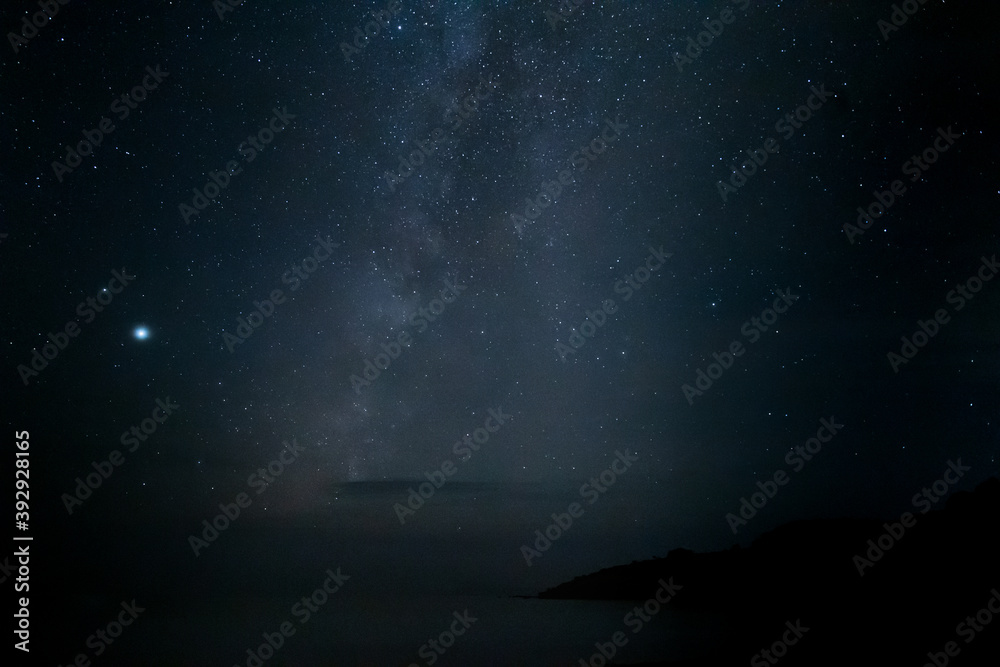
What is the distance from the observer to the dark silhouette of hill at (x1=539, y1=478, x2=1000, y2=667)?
19.5 meters

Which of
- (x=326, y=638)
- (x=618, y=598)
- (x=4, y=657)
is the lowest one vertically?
(x=618, y=598)

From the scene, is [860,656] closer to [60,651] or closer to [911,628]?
[911,628]

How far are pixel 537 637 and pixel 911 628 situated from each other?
25771 millimetres

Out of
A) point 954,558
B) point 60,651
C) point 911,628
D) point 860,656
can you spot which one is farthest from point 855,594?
point 60,651

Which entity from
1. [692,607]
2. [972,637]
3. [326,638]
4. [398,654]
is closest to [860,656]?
[972,637]

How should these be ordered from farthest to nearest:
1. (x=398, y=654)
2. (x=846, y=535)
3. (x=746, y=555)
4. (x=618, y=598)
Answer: (x=618, y=598), (x=746, y=555), (x=846, y=535), (x=398, y=654)

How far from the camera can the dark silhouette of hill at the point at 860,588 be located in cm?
1953

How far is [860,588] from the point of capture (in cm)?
4309

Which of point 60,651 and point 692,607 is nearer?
point 60,651

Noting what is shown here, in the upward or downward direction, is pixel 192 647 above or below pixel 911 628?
above

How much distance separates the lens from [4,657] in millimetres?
25125

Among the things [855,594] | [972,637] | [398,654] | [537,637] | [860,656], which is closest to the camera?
[860,656]

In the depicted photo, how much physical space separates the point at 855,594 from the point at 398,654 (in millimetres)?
27597

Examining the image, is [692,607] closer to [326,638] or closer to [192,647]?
[326,638]
